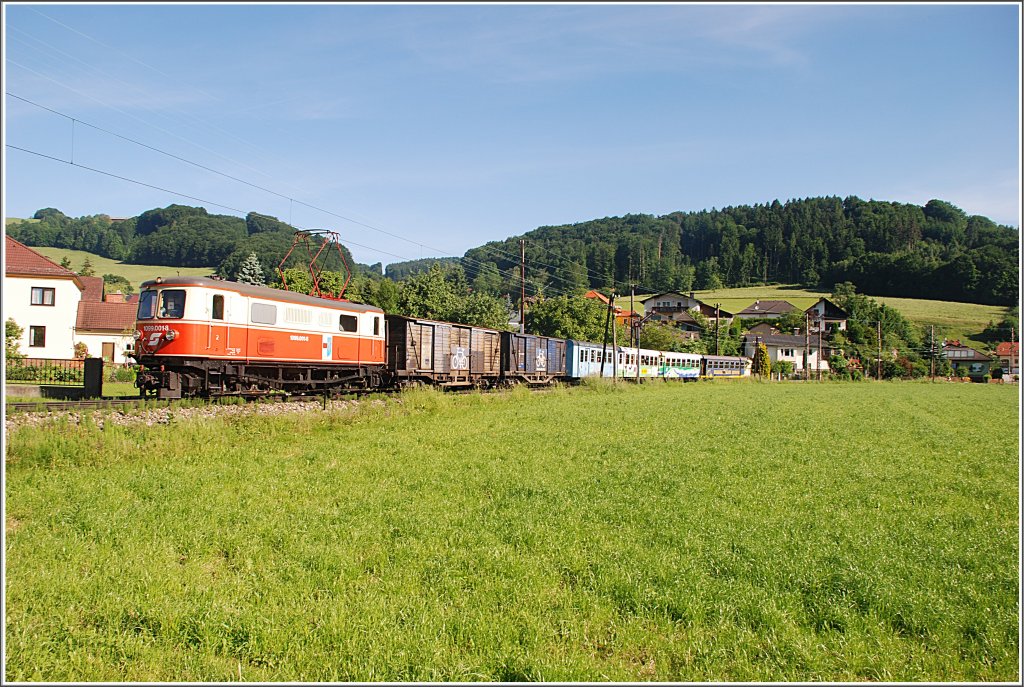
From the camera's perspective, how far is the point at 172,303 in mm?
18641

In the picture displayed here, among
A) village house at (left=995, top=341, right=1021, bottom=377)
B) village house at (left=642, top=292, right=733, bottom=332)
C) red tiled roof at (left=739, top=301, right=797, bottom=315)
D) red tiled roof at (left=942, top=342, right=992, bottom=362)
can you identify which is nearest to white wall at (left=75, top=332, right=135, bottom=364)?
village house at (left=642, top=292, right=733, bottom=332)

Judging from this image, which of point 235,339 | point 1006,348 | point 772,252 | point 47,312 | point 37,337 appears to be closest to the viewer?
point 235,339

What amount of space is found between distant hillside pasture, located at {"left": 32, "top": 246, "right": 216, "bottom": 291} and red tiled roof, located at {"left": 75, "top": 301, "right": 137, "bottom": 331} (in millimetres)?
46606

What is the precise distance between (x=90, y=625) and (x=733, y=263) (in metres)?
160

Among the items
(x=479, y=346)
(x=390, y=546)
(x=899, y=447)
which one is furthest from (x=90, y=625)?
(x=479, y=346)

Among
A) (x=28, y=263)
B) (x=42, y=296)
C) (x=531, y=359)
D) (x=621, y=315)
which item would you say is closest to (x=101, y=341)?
(x=42, y=296)

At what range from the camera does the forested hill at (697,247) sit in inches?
3654

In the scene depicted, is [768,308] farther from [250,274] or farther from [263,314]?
[263,314]

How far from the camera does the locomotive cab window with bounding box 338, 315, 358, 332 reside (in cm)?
2384

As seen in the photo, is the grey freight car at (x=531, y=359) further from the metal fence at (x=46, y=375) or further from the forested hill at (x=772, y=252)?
the forested hill at (x=772, y=252)

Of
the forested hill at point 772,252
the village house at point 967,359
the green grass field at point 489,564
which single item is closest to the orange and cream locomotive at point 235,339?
the green grass field at point 489,564

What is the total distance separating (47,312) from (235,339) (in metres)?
31.1

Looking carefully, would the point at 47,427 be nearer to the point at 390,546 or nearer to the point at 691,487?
the point at 390,546

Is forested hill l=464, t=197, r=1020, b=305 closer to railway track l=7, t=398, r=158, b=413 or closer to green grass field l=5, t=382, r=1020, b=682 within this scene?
railway track l=7, t=398, r=158, b=413
